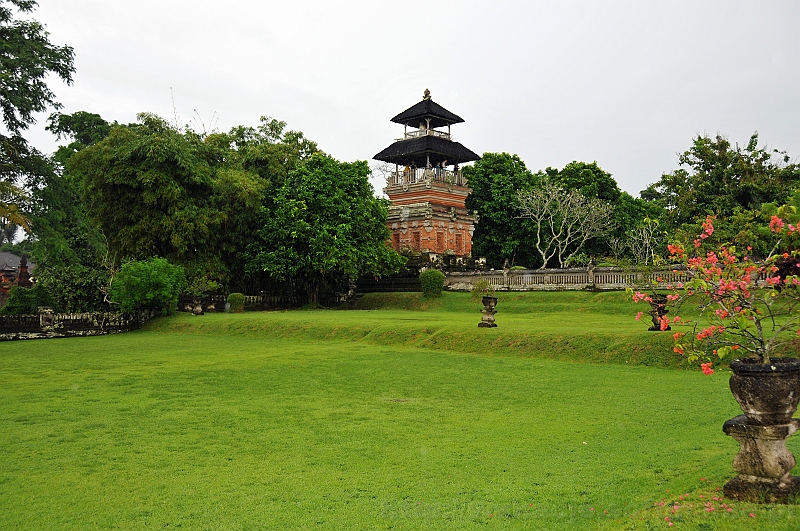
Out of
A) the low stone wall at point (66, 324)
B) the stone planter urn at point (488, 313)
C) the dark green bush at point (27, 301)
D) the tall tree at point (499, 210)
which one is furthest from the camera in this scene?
the tall tree at point (499, 210)

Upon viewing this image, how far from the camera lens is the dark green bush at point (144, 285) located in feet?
96.8

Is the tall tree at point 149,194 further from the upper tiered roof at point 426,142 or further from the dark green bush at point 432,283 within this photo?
the upper tiered roof at point 426,142

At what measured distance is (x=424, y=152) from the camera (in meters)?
46.3

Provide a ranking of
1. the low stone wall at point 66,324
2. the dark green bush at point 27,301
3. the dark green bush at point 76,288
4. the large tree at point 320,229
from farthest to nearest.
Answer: the large tree at point 320,229 → the dark green bush at point 76,288 → the dark green bush at point 27,301 → the low stone wall at point 66,324

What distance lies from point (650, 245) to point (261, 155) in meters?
31.0

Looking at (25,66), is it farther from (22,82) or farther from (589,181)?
(589,181)

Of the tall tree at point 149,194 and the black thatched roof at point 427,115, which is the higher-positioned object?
the black thatched roof at point 427,115

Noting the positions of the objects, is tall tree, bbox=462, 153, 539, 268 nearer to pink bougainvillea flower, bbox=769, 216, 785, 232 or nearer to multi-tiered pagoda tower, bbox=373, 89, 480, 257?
multi-tiered pagoda tower, bbox=373, 89, 480, 257

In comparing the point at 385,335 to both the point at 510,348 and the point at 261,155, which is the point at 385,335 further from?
the point at 261,155

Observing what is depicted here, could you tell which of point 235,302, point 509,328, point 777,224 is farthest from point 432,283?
point 777,224

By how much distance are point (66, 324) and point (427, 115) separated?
2725cm

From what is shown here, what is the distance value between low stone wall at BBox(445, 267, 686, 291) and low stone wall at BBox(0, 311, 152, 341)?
17566 mm

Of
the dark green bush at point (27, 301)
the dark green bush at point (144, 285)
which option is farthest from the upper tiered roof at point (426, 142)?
the dark green bush at point (27, 301)

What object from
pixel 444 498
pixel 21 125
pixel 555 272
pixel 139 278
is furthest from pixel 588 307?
pixel 444 498
